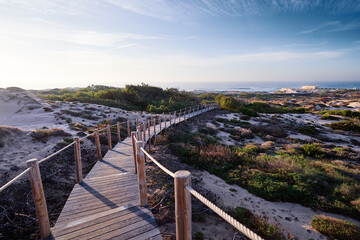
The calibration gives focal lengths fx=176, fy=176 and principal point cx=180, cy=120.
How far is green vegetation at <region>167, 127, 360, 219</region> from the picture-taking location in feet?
19.4

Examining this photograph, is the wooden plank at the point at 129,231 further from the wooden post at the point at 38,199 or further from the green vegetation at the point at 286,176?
the green vegetation at the point at 286,176

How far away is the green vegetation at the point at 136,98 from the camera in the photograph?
2328cm

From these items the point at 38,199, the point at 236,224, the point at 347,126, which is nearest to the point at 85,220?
the point at 38,199

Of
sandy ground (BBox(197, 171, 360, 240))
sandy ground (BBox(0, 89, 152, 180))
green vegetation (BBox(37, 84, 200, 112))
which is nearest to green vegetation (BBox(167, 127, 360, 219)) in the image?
sandy ground (BBox(197, 171, 360, 240))

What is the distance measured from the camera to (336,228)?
449 cm

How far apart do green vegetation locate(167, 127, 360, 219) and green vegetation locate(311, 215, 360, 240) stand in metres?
1.07

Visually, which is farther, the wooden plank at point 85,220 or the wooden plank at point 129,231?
the wooden plank at point 85,220

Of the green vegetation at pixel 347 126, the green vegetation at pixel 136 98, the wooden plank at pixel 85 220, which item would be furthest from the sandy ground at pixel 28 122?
the green vegetation at pixel 347 126

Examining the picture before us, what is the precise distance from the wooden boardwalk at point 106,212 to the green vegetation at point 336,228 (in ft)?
14.6

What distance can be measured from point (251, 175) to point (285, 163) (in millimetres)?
2104

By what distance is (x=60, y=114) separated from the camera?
16.0m

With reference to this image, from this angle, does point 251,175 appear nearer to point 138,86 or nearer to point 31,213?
point 31,213

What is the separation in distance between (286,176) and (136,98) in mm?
23617

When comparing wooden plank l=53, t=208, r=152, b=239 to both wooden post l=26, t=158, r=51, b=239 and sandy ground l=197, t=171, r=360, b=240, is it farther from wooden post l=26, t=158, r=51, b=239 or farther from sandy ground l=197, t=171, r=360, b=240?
sandy ground l=197, t=171, r=360, b=240
